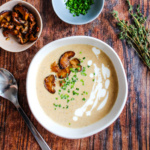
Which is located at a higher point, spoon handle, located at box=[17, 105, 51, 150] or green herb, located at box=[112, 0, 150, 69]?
green herb, located at box=[112, 0, 150, 69]

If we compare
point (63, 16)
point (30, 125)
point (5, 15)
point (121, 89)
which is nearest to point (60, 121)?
point (30, 125)

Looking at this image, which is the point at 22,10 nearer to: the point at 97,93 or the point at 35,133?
the point at 97,93

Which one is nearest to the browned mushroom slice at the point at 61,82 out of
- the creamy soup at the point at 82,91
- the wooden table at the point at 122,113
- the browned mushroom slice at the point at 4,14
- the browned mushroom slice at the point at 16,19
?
the creamy soup at the point at 82,91

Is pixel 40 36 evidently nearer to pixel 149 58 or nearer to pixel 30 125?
pixel 30 125

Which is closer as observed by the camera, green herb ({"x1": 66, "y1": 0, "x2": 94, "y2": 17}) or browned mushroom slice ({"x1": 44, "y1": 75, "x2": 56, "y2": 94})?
browned mushroom slice ({"x1": 44, "y1": 75, "x2": 56, "y2": 94})

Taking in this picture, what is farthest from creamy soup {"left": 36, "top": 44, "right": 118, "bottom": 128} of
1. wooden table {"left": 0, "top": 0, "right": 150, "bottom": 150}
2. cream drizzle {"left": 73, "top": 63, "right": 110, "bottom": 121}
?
wooden table {"left": 0, "top": 0, "right": 150, "bottom": 150}

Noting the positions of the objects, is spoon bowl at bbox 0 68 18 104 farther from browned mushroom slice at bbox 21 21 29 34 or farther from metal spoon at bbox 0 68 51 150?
browned mushroom slice at bbox 21 21 29 34
